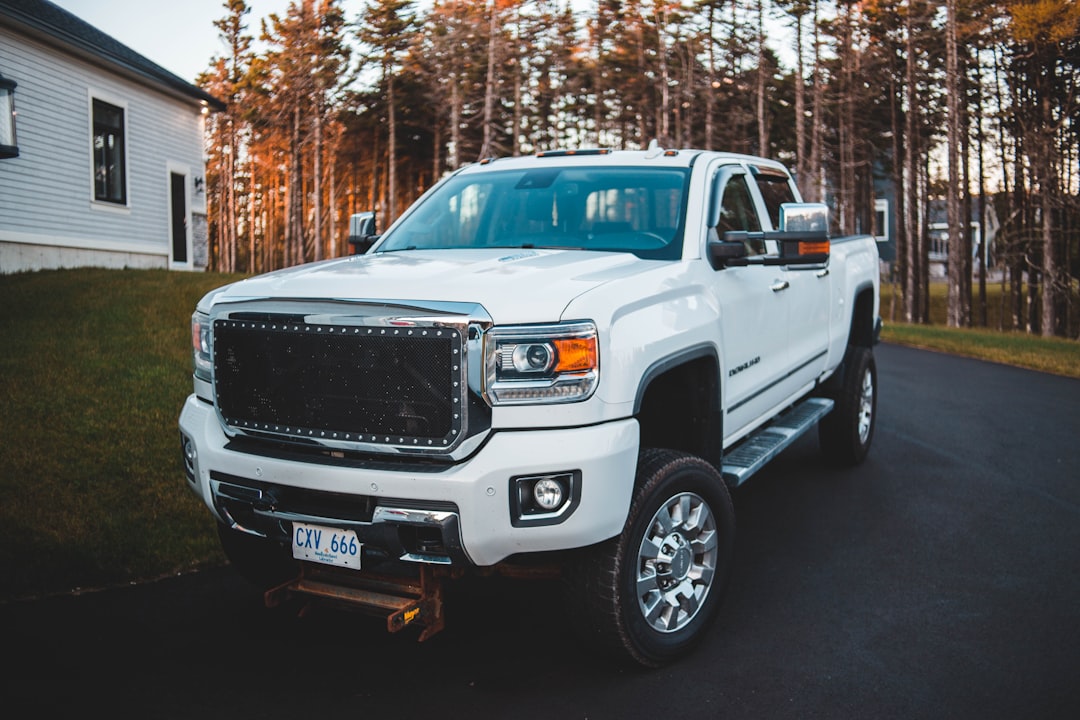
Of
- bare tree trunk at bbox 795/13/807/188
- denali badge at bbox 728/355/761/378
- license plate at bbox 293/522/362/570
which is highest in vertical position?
bare tree trunk at bbox 795/13/807/188

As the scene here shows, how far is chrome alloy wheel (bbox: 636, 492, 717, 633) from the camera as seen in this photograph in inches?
154

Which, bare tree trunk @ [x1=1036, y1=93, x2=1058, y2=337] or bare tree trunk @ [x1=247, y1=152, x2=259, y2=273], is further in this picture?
bare tree trunk @ [x1=247, y1=152, x2=259, y2=273]

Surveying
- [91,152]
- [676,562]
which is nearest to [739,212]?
[676,562]

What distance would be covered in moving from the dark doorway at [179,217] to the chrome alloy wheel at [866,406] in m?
18.7

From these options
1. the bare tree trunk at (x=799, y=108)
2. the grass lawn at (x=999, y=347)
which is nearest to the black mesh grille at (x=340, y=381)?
the grass lawn at (x=999, y=347)

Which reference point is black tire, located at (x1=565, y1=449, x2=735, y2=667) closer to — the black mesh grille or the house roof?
the black mesh grille

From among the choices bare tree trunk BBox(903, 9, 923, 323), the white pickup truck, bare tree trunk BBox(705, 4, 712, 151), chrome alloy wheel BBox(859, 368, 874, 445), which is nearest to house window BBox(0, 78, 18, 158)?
the white pickup truck

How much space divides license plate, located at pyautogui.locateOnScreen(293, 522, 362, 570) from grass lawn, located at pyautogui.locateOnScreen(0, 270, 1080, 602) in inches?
79.9

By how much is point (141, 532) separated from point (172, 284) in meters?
9.92

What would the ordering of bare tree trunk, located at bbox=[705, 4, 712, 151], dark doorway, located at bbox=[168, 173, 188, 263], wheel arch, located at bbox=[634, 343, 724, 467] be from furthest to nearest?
bare tree trunk, located at bbox=[705, 4, 712, 151] < dark doorway, located at bbox=[168, 173, 188, 263] < wheel arch, located at bbox=[634, 343, 724, 467]

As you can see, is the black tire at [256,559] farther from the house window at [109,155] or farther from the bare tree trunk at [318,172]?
the bare tree trunk at [318,172]

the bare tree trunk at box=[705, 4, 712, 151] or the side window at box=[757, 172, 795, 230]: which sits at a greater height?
the bare tree trunk at box=[705, 4, 712, 151]

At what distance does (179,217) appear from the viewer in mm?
22938

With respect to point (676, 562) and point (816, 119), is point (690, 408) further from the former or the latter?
point (816, 119)
